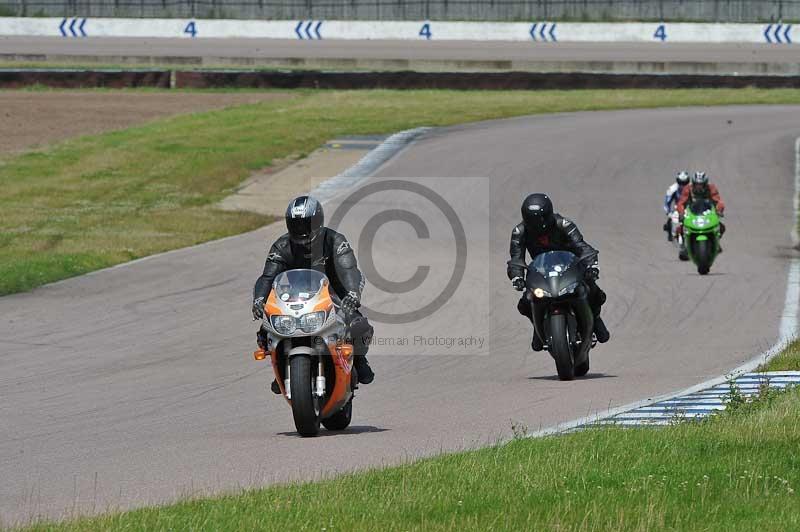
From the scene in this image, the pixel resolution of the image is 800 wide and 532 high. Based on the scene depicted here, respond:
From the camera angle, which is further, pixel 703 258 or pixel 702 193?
pixel 702 193

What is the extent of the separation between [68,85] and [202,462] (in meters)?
42.9

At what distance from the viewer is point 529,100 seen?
47.0 metres

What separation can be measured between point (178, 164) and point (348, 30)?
2597cm

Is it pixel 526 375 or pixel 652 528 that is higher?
pixel 652 528

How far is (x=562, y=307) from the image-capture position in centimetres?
1266

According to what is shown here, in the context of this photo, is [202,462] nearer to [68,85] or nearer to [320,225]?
[320,225]

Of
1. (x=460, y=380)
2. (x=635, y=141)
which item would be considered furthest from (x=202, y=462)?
(x=635, y=141)

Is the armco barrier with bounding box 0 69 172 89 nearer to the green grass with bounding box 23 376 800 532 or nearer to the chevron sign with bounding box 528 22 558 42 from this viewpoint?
the chevron sign with bounding box 528 22 558 42

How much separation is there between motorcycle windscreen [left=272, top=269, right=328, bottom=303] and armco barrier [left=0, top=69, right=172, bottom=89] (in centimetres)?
4158

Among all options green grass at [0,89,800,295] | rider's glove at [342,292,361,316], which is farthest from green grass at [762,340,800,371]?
green grass at [0,89,800,295]

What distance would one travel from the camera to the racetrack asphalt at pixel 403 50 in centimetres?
5447

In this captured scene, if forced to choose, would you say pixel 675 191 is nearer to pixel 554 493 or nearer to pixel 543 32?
pixel 554 493

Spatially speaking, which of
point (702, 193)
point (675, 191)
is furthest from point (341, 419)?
point (675, 191)

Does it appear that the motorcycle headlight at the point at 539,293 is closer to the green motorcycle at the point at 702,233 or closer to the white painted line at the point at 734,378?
the white painted line at the point at 734,378
